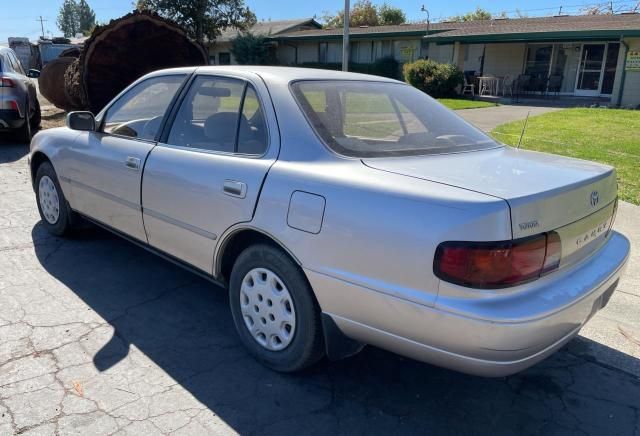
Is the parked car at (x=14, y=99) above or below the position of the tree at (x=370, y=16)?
below

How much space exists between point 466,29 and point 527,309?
85.6 feet

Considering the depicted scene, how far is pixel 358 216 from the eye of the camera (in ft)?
7.74

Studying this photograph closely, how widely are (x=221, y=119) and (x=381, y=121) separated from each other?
1.02m

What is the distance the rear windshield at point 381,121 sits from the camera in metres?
2.87

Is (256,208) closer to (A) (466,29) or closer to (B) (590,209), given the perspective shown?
(B) (590,209)

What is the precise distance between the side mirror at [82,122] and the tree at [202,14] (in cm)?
3519

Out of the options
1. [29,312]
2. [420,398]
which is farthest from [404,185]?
[29,312]

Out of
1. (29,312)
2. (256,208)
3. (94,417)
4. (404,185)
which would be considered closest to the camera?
(404,185)

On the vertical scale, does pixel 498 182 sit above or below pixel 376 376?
above

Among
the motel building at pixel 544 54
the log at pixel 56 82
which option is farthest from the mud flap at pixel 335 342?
the motel building at pixel 544 54

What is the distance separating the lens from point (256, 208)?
9.12 feet

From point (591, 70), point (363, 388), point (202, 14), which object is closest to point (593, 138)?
point (363, 388)

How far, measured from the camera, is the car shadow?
103 inches

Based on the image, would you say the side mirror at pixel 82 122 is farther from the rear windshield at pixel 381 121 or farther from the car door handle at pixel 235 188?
the rear windshield at pixel 381 121
